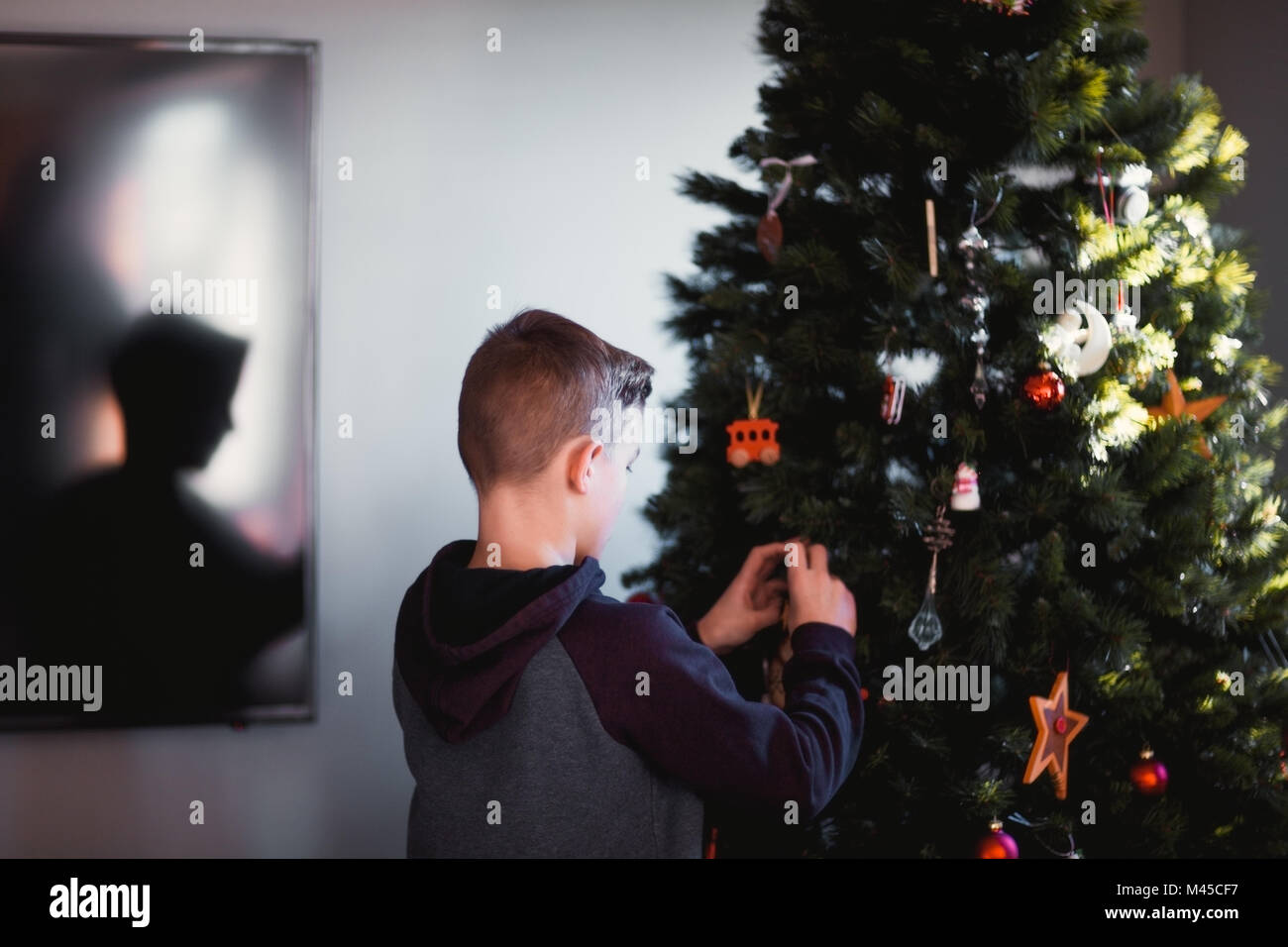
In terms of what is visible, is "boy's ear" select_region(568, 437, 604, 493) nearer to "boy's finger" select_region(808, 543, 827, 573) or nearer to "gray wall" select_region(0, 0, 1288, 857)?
"boy's finger" select_region(808, 543, 827, 573)

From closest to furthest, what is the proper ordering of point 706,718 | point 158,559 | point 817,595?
1. point 706,718
2. point 817,595
3. point 158,559

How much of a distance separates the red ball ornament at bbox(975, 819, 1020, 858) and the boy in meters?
0.18

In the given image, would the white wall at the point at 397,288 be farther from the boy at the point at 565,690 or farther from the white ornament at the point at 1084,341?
the white ornament at the point at 1084,341

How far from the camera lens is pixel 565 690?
1068 mm

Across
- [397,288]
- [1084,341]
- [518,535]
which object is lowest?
[518,535]

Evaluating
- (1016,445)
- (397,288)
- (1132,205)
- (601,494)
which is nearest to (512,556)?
(601,494)

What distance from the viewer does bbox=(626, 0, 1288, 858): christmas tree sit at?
3.69 feet

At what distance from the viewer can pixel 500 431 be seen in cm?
117

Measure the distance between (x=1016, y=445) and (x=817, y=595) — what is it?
30 centimetres

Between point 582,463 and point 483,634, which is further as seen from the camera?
point 582,463

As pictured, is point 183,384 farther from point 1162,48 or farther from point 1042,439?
point 1162,48

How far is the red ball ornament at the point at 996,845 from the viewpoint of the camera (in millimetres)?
1102

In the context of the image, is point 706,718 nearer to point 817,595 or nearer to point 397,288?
point 817,595

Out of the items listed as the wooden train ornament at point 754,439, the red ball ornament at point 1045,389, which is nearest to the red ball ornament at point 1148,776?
the red ball ornament at point 1045,389
